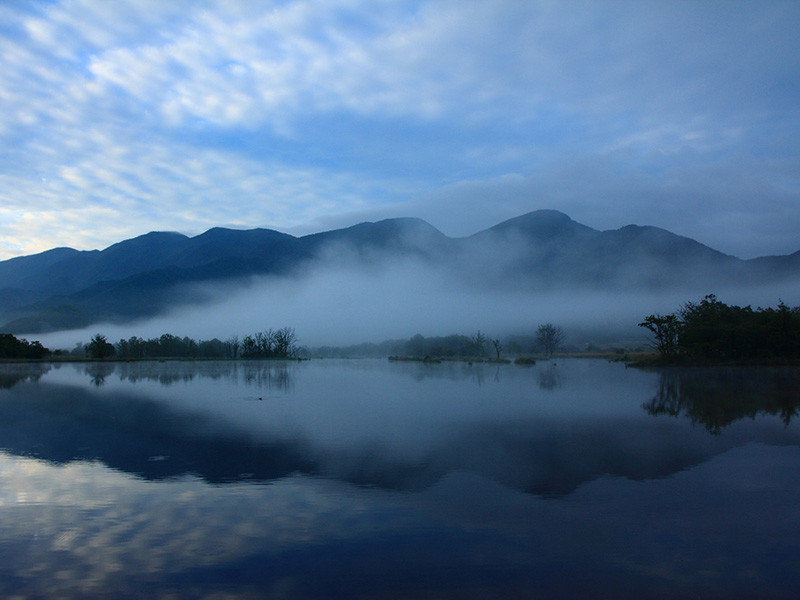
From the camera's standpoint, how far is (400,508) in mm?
7551

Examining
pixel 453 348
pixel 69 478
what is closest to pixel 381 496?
pixel 69 478

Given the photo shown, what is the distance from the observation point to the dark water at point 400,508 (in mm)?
5328

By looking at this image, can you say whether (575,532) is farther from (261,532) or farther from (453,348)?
(453,348)

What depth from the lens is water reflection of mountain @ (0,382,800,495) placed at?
373 inches

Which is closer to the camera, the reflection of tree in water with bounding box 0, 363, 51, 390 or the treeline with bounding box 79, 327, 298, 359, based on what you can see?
the reflection of tree in water with bounding box 0, 363, 51, 390

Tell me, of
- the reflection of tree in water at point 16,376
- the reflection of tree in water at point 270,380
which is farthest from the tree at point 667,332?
the reflection of tree in water at point 16,376

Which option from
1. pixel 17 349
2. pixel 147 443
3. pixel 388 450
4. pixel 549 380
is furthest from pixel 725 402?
pixel 17 349

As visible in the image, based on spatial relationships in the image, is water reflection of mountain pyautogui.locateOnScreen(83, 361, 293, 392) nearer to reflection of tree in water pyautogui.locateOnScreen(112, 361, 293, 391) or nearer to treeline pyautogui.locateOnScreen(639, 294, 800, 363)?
reflection of tree in water pyautogui.locateOnScreen(112, 361, 293, 391)

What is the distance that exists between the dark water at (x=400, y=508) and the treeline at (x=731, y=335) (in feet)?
128

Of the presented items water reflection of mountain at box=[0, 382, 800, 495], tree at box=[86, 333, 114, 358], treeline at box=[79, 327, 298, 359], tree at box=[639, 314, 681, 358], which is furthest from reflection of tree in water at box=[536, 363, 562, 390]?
treeline at box=[79, 327, 298, 359]

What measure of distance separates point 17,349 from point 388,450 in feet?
255

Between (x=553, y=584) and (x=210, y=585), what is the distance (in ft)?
11.5

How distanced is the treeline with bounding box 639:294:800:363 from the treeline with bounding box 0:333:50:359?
80.3 metres

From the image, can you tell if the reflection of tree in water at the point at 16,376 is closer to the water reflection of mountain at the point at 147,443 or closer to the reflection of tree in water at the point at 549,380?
the water reflection of mountain at the point at 147,443
